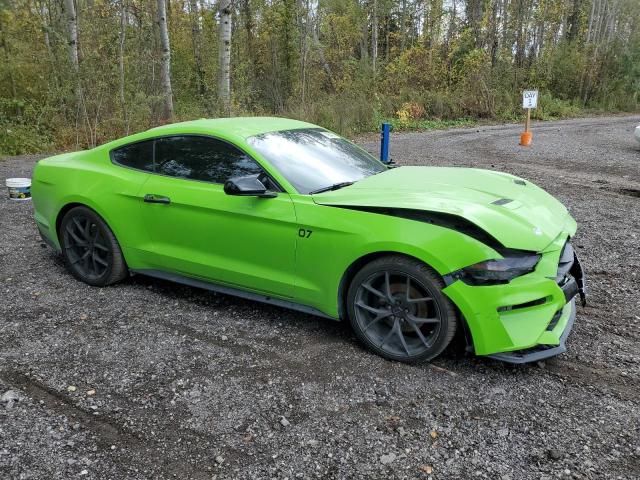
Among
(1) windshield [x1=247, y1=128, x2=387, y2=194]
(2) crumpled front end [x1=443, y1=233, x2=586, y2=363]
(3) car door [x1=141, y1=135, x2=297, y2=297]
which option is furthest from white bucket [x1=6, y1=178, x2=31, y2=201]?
(2) crumpled front end [x1=443, y1=233, x2=586, y2=363]

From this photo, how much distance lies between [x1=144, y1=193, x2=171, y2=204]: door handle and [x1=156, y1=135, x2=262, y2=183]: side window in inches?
8.2

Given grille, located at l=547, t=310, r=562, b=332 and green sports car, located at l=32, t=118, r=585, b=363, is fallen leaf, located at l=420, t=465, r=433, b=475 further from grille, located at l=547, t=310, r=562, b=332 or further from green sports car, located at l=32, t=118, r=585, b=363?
grille, located at l=547, t=310, r=562, b=332

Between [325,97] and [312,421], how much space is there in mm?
17403

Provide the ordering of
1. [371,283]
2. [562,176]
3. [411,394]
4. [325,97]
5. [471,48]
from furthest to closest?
[471,48], [325,97], [562,176], [371,283], [411,394]

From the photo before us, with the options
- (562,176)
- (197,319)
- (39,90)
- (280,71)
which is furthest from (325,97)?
(197,319)

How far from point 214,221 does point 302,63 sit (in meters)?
15.9

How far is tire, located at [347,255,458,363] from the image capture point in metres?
2.99

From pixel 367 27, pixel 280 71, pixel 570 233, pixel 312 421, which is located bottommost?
pixel 312 421

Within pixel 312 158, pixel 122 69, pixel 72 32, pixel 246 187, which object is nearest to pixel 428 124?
pixel 122 69

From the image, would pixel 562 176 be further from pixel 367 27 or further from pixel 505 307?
pixel 367 27

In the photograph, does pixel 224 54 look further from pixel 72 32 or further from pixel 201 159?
pixel 201 159

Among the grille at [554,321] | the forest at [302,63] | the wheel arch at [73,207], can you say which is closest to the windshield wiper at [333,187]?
the grille at [554,321]

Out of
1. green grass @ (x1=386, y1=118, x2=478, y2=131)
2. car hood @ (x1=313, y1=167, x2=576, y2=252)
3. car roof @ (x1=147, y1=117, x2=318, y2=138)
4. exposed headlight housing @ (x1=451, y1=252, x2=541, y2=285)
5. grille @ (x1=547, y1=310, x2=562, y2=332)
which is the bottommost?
grille @ (x1=547, y1=310, x2=562, y2=332)

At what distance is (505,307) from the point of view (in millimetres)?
2852
